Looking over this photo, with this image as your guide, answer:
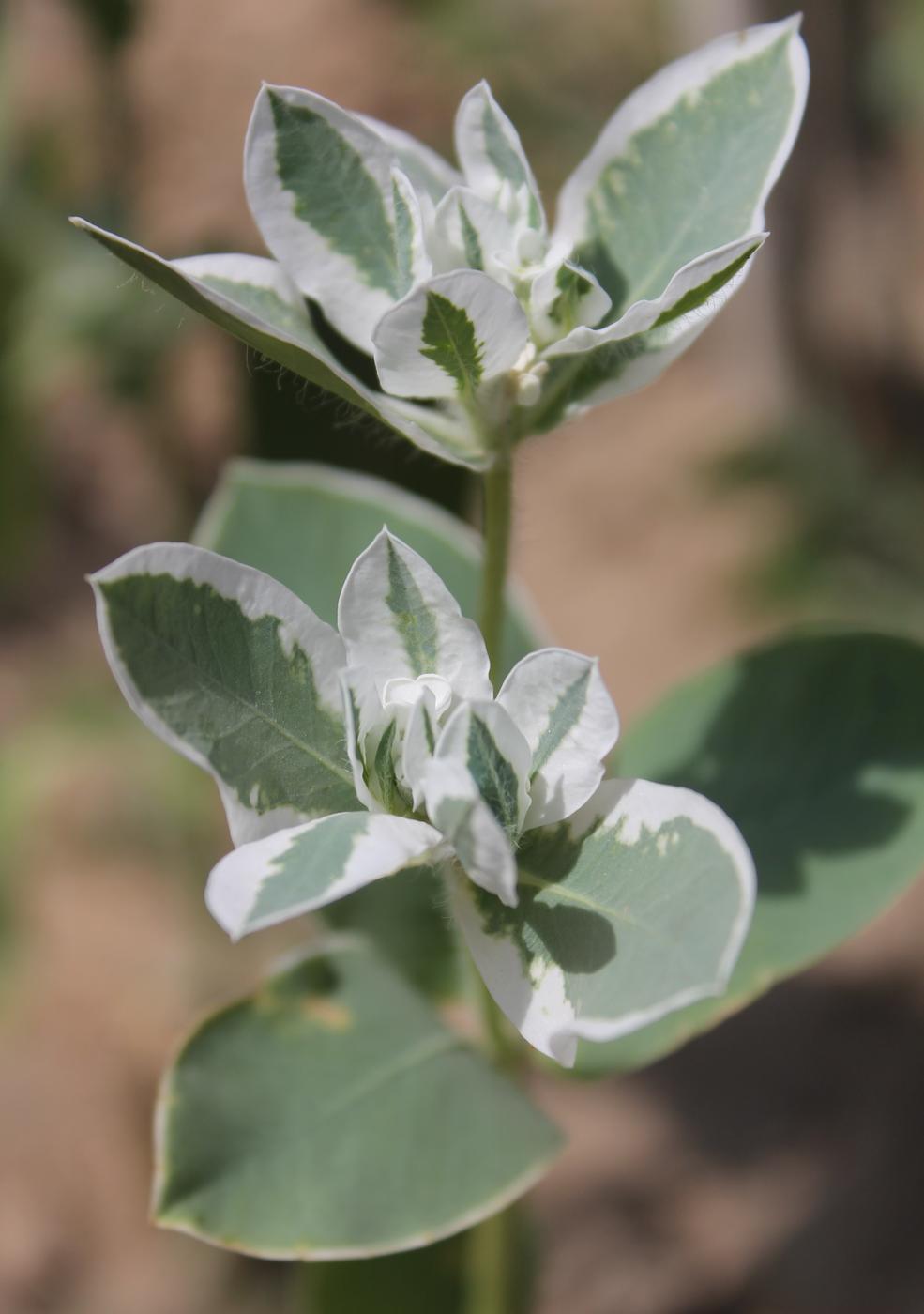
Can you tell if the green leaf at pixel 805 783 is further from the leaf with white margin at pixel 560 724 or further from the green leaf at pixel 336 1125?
the leaf with white margin at pixel 560 724

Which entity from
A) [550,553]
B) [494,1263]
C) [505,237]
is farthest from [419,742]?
[550,553]

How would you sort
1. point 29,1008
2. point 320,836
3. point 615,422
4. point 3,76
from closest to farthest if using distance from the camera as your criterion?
point 320,836
point 3,76
point 29,1008
point 615,422

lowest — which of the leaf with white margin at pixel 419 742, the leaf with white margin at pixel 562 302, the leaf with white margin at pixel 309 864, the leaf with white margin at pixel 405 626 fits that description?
the leaf with white margin at pixel 309 864

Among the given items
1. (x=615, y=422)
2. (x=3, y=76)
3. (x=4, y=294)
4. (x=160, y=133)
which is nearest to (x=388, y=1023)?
(x=4, y=294)

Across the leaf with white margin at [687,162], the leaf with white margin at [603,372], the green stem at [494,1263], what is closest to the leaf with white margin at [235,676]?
the leaf with white margin at [603,372]

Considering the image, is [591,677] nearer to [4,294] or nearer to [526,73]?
[4,294]

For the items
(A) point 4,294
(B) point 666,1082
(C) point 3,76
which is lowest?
(B) point 666,1082

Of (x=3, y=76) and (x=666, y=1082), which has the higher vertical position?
(x=3, y=76)

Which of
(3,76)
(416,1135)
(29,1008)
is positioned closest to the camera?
(416,1135)
